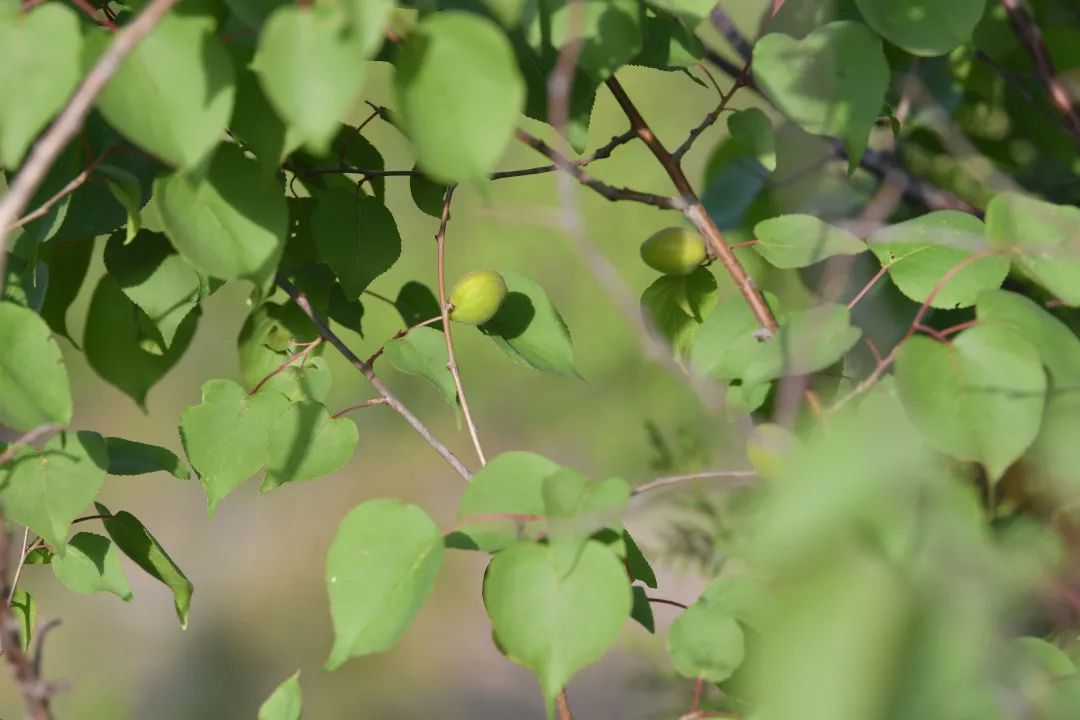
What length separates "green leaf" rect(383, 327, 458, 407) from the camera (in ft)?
1.80

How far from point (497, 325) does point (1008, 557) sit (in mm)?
316

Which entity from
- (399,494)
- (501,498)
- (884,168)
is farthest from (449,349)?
(399,494)

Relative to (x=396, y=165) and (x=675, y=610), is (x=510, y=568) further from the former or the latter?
(x=396, y=165)

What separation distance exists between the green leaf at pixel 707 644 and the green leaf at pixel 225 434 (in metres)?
0.22

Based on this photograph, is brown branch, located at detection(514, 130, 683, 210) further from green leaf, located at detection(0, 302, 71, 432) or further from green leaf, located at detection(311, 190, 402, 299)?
green leaf, located at detection(0, 302, 71, 432)

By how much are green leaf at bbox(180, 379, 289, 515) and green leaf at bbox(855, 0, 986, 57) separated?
1.11 feet

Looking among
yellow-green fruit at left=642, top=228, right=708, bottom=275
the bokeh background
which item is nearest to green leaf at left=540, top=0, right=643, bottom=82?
yellow-green fruit at left=642, top=228, right=708, bottom=275

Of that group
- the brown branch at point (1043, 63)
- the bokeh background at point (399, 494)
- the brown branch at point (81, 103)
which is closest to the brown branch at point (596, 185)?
the brown branch at point (81, 103)

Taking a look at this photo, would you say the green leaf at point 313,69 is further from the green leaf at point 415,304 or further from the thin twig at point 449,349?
the green leaf at point 415,304

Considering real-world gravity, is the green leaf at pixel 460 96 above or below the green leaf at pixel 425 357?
above

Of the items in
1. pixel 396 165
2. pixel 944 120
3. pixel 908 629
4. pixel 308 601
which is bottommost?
pixel 308 601

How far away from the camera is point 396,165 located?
8.08 ft

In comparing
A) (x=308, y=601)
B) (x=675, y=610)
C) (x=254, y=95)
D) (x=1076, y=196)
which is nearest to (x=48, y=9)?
(x=254, y=95)

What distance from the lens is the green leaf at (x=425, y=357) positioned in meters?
0.55
